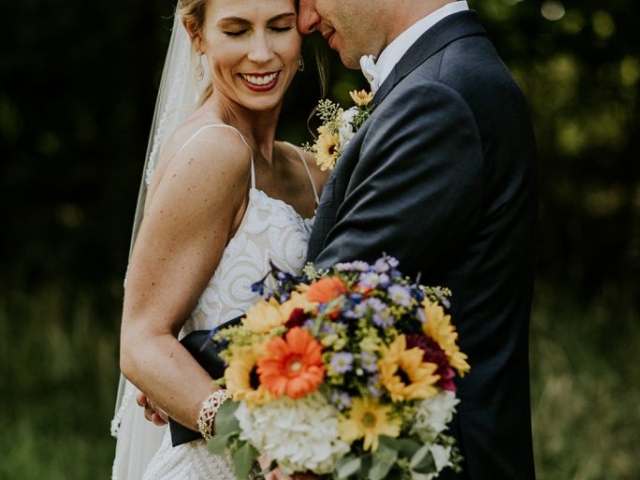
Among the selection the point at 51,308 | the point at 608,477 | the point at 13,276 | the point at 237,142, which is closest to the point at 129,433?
the point at 237,142

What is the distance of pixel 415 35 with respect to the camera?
3.23 meters

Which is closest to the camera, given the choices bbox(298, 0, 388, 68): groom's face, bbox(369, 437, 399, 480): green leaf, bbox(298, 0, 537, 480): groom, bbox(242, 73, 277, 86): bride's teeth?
bbox(369, 437, 399, 480): green leaf

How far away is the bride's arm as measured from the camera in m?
3.18

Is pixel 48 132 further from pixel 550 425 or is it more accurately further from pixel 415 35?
pixel 415 35

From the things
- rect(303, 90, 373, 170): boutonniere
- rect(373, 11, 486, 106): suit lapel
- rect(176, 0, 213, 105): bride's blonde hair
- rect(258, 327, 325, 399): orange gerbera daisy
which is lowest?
rect(303, 90, 373, 170): boutonniere

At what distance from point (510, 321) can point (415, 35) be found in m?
0.85

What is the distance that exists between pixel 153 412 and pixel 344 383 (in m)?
1.12

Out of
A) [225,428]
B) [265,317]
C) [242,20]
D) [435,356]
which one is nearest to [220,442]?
[225,428]

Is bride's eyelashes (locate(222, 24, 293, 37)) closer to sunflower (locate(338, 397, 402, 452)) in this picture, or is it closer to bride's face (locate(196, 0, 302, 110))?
bride's face (locate(196, 0, 302, 110))

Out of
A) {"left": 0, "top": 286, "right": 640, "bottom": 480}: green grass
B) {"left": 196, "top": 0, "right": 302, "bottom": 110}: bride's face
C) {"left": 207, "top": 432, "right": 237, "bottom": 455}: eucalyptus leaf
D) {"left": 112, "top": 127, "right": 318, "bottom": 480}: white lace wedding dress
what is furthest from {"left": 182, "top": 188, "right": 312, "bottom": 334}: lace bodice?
{"left": 0, "top": 286, "right": 640, "bottom": 480}: green grass

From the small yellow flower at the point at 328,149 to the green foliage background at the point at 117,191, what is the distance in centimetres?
385

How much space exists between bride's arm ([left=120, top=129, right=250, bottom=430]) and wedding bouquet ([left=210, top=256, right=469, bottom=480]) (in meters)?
0.57

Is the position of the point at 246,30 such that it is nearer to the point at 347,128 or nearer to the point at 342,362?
the point at 347,128

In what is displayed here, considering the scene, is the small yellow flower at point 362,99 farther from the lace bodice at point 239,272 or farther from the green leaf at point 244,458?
the green leaf at point 244,458
